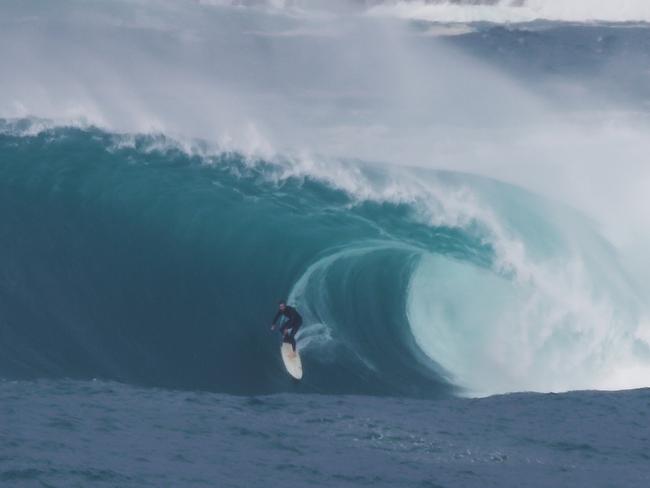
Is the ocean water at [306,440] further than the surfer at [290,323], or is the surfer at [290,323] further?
the surfer at [290,323]

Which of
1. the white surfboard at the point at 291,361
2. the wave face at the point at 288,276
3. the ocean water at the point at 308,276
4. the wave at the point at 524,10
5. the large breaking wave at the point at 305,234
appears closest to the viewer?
the ocean water at the point at 308,276

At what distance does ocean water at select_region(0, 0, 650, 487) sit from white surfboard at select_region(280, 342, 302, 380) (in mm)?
183

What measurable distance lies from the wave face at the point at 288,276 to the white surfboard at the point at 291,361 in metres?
0.17

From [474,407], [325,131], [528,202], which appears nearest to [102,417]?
[474,407]

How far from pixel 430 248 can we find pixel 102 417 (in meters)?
7.58

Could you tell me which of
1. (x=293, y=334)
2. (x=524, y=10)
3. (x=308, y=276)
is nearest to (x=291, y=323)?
(x=293, y=334)

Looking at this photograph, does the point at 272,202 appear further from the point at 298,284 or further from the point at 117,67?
the point at 117,67

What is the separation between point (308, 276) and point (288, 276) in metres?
0.30

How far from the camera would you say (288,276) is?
18031mm

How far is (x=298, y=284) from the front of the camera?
18.0 m

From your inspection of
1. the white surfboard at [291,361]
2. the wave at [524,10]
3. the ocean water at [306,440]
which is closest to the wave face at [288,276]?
the white surfboard at [291,361]

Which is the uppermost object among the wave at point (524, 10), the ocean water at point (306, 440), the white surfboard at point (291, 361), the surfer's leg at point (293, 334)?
the wave at point (524, 10)

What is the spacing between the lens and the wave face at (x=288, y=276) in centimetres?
1608

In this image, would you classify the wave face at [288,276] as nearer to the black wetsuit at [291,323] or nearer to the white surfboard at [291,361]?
the white surfboard at [291,361]
